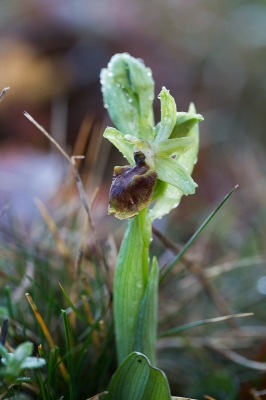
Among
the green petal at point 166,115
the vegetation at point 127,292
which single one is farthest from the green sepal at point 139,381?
the green petal at point 166,115

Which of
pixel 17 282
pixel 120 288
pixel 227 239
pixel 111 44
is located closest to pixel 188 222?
pixel 227 239

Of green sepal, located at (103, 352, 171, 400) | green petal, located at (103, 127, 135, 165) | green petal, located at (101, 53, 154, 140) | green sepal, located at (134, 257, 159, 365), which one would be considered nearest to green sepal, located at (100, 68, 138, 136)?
green petal, located at (101, 53, 154, 140)

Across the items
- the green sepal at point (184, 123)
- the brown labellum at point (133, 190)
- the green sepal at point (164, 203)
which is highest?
the green sepal at point (184, 123)

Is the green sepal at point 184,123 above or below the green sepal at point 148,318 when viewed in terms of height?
above

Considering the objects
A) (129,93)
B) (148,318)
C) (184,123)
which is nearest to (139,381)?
(148,318)

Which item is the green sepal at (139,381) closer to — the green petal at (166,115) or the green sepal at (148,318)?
the green sepal at (148,318)

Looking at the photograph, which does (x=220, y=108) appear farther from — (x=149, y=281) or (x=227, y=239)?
(x=149, y=281)
